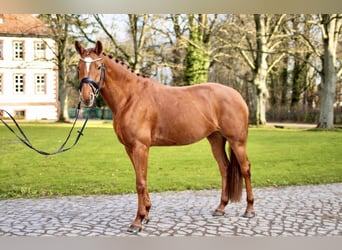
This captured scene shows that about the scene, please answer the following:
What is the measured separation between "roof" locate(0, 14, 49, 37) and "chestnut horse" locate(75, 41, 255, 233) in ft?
5.96

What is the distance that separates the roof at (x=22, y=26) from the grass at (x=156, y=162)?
126 centimetres

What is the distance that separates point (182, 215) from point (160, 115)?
1.13 m

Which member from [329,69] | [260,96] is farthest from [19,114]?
[329,69]

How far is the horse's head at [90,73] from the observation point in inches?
127

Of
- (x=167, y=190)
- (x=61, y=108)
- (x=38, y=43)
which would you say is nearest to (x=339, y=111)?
(x=167, y=190)

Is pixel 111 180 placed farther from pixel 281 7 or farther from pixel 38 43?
pixel 281 7

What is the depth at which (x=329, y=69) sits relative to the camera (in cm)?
553

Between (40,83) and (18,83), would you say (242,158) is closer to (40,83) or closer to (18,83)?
(40,83)

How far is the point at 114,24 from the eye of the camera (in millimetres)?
5004

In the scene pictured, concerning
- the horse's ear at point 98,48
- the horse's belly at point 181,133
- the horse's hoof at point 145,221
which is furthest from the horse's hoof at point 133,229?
the horse's ear at point 98,48

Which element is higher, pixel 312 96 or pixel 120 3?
pixel 120 3

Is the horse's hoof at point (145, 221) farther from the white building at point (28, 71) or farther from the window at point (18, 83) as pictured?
the window at point (18, 83)

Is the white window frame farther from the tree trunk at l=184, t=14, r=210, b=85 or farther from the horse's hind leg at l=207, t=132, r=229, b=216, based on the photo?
the horse's hind leg at l=207, t=132, r=229, b=216

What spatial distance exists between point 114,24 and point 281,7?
2222mm
